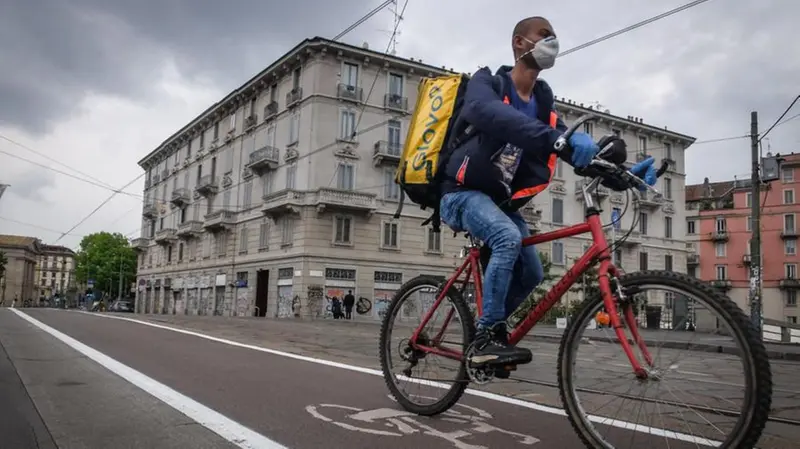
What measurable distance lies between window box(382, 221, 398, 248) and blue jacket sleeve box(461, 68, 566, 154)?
111ft

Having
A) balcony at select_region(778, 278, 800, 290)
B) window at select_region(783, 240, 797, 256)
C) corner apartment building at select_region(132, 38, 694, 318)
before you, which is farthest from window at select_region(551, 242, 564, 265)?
window at select_region(783, 240, 797, 256)

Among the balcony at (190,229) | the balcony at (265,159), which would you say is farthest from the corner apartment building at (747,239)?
the balcony at (190,229)

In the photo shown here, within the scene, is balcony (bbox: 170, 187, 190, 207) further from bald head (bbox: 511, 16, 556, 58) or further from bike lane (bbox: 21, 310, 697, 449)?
bald head (bbox: 511, 16, 556, 58)

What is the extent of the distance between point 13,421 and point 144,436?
0.93 metres

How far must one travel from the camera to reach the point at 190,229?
48406 millimetres

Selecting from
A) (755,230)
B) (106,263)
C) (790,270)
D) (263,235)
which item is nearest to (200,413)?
(755,230)

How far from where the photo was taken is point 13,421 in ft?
11.6

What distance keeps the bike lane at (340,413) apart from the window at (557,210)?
1565 inches

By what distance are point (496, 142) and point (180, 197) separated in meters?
52.0

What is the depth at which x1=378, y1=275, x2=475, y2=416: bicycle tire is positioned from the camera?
3.64m

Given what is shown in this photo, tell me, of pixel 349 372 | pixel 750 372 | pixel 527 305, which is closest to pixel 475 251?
pixel 527 305

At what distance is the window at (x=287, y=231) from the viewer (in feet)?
120

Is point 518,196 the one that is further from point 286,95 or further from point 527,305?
point 286,95

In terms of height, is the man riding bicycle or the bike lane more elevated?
the man riding bicycle
